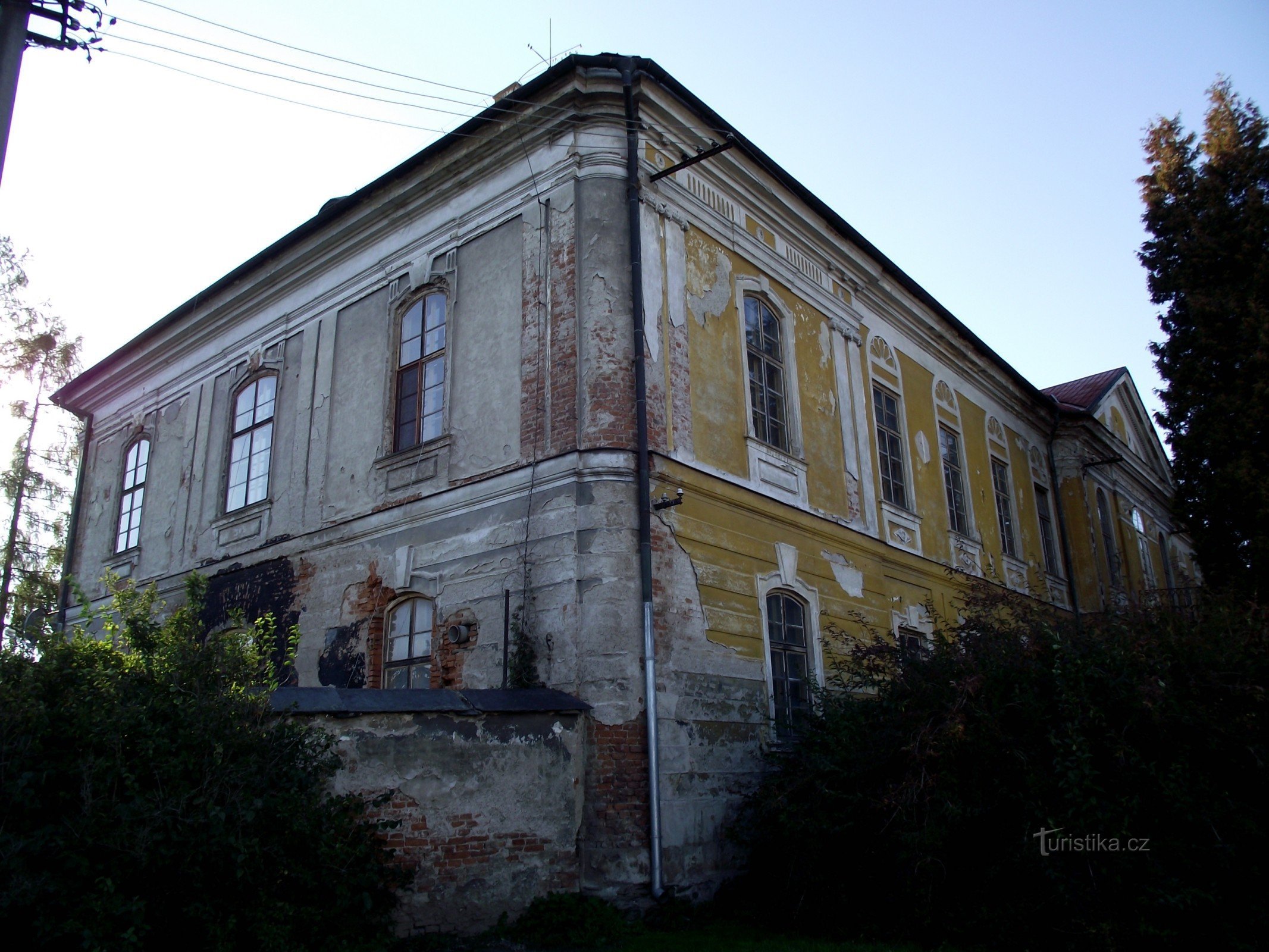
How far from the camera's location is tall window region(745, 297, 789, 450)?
11953mm

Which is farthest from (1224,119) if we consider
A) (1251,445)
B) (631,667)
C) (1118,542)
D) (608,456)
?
(631,667)

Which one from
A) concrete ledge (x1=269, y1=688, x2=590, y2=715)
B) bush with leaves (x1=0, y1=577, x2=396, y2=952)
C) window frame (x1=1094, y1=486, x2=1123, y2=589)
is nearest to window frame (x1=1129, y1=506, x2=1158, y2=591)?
window frame (x1=1094, y1=486, x2=1123, y2=589)

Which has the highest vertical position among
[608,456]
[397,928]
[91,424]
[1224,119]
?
[1224,119]

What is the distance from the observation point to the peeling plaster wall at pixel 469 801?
746 centimetres

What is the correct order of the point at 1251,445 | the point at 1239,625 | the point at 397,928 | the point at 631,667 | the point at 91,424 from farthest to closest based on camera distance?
the point at 91,424 → the point at 1251,445 → the point at 631,667 → the point at 1239,625 → the point at 397,928

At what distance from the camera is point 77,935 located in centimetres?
544

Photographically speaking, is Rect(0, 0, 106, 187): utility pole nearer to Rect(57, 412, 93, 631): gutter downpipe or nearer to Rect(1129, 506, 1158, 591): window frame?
Rect(57, 412, 93, 631): gutter downpipe

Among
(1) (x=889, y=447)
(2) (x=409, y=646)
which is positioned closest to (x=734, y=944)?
(2) (x=409, y=646)

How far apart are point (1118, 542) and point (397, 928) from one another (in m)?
19.7

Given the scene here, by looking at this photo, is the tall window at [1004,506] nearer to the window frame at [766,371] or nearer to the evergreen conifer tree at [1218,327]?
the evergreen conifer tree at [1218,327]

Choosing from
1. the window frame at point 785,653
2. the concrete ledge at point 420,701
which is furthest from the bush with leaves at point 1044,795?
the concrete ledge at point 420,701

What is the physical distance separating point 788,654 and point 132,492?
1145cm

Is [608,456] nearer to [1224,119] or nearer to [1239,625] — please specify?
[1239,625]

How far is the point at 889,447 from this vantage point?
48.9ft
